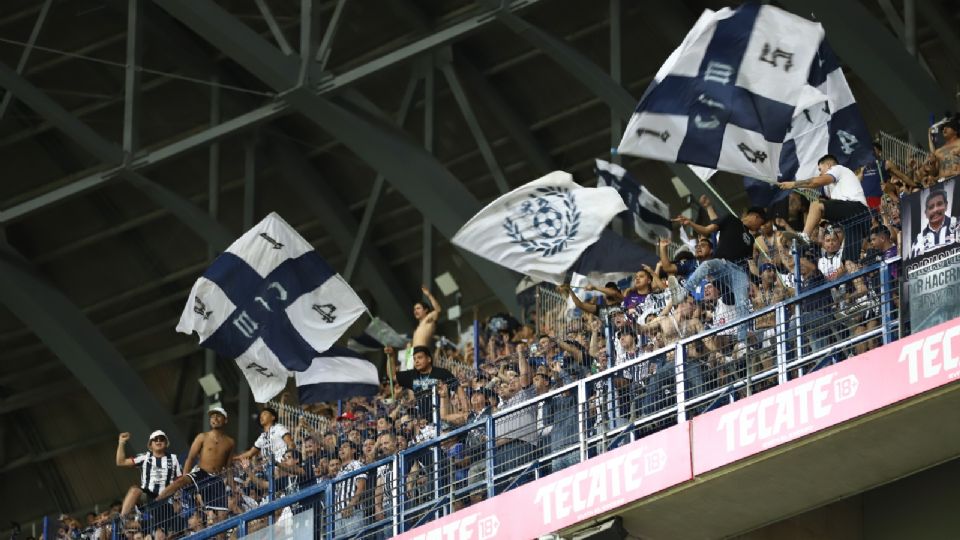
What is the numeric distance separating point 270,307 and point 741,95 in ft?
25.9

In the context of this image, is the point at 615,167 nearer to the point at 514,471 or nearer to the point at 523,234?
the point at 523,234

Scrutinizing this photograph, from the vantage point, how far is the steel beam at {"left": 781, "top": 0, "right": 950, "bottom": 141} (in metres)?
31.2

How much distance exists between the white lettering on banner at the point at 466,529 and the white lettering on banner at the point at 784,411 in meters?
3.27

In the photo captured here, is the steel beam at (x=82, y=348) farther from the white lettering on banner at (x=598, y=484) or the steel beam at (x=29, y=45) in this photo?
the white lettering on banner at (x=598, y=484)

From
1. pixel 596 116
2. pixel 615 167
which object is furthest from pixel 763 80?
pixel 596 116

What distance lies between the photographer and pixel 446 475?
27016mm

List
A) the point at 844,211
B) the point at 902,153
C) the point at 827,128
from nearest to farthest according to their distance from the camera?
the point at 844,211 → the point at 827,128 → the point at 902,153

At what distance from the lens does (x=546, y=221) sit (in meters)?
29.8

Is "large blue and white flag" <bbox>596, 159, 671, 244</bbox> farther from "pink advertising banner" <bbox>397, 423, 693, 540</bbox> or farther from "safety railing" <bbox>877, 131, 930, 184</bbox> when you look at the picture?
"pink advertising banner" <bbox>397, 423, 693, 540</bbox>

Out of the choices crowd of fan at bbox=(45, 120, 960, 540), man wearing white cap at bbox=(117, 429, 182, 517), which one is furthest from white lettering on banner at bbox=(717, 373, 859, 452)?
man wearing white cap at bbox=(117, 429, 182, 517)

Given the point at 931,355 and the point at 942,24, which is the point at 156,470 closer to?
the point at 931,355

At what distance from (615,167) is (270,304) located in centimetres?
532

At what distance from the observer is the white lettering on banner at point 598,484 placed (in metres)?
24.8

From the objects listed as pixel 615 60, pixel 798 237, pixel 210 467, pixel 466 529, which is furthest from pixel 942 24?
pixel 210 467
